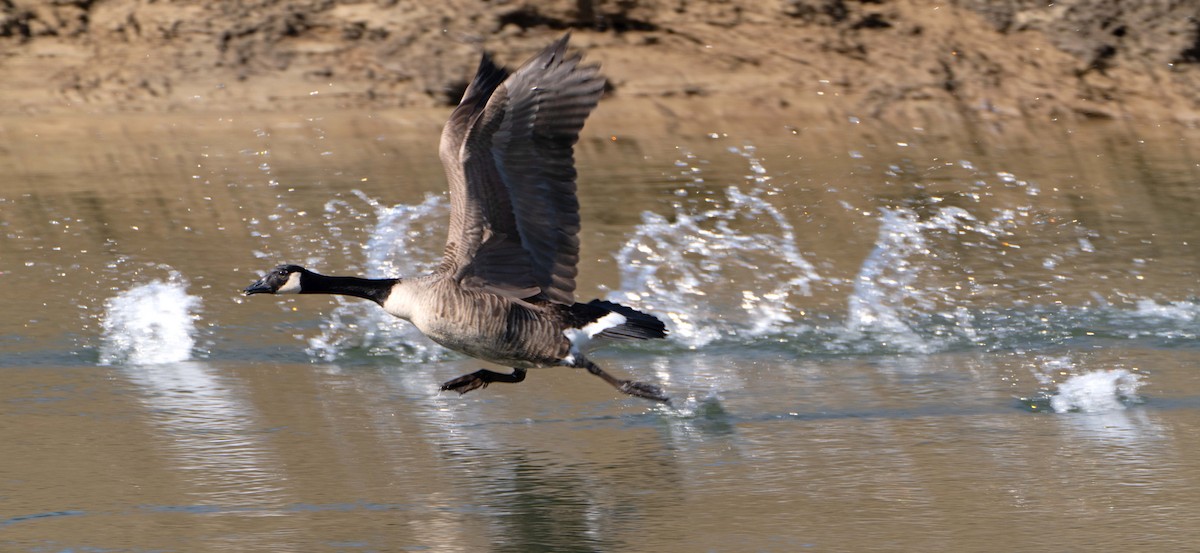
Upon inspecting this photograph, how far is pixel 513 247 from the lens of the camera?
6.27 metres

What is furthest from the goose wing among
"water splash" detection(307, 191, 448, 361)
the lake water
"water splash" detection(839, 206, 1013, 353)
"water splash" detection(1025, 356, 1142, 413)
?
"water splash" detection(839, 206, 1013, 353)

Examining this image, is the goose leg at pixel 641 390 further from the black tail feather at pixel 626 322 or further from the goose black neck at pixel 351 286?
the goose black neck at pixel 351 286

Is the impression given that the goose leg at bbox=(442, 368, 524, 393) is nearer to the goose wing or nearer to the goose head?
the goose wing

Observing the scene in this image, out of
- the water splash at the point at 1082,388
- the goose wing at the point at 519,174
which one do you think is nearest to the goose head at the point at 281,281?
the goose wing at the point at 519,174

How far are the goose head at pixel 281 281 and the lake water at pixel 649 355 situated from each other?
17.8 inches

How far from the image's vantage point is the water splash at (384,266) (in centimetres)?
786

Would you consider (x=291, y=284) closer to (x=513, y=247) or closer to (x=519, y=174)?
(x=513, y=247)

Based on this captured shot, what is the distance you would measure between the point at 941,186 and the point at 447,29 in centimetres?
485

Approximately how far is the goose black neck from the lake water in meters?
0.45

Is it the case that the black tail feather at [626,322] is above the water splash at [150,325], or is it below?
above

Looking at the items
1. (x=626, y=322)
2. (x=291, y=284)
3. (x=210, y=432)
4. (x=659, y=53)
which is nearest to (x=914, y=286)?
(x=626, y=322)

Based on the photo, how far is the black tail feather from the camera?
6320 mm

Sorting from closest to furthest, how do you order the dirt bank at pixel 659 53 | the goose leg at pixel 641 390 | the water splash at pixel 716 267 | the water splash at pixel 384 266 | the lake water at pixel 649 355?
the lake water at pixel 649 355 < the goose leg at pixel 641 390 < the water splash at pixel 384 266 < the water splash at pixel 716 267 < the dirt bank at pixel 659 53

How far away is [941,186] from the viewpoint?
11289mm
